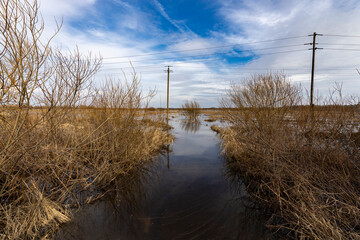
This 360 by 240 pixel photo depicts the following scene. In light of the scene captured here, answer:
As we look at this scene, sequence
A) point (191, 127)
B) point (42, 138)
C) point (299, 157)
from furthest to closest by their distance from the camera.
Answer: point (191, 127), point (299, 157), point (42, 138)

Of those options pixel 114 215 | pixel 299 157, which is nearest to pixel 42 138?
pixel 114 215

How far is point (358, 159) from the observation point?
12.3ft

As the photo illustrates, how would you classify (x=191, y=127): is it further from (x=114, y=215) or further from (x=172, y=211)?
(x=114, y=215)

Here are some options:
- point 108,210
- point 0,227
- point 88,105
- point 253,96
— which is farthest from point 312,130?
point 0,227

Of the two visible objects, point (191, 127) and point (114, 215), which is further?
point (191, 127)

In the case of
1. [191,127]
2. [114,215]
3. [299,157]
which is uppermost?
[299,157]

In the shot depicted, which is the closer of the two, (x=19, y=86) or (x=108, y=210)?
(x=19, y=86)

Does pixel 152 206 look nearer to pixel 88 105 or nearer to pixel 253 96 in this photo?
pixel 88 105

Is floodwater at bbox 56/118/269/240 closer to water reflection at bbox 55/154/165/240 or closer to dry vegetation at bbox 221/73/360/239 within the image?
water reflection at bbox 55/154/165/240

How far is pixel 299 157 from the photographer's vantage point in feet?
15.1

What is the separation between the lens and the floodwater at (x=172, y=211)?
3.21 metres

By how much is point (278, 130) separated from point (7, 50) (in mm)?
5892

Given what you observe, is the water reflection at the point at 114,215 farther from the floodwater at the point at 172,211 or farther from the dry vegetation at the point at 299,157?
the dry vegetation at the point at 299,157

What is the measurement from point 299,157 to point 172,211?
12.4 feet
